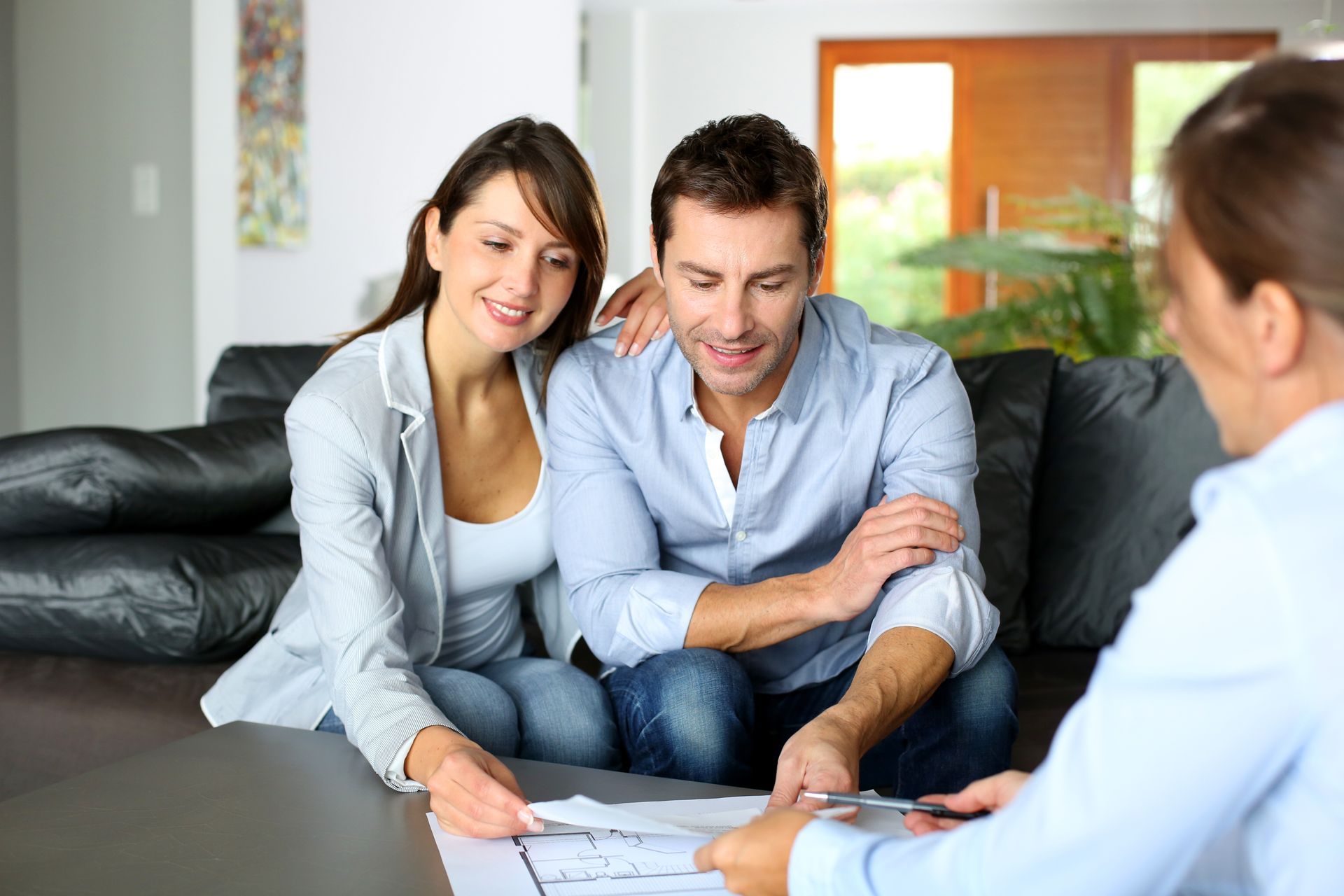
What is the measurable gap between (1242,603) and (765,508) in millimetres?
893

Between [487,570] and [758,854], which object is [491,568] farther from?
[758,854]

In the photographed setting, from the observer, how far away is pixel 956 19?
639cm

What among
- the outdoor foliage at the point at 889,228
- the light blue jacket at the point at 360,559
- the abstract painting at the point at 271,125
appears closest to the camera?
the light blue jacket at the point at 360,559

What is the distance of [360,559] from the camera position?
129 cm

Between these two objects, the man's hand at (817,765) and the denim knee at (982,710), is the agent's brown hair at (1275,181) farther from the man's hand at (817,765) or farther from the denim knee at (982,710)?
the denim knee at (982,710)

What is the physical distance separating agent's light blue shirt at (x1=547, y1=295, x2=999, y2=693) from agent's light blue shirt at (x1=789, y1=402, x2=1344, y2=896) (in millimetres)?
758

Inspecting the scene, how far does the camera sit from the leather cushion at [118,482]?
5.50ft

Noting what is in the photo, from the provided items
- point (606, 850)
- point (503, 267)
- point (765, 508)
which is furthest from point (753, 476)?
point (606, 850)

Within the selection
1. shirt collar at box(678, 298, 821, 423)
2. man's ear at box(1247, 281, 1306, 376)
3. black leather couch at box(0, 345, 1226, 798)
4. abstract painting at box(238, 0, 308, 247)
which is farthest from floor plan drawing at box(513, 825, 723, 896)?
abstract painting at box(238, 0, 308, 247)

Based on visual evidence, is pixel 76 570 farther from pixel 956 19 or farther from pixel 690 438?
pixel 956 19

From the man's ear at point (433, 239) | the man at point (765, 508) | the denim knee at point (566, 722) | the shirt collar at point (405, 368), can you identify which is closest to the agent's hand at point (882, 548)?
the man at point (765, 508)

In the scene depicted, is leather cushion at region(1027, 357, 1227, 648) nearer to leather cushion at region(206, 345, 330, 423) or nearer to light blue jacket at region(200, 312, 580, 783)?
light blue jacket at region(200, 312, 580, 783)

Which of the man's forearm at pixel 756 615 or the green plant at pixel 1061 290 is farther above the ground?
the green plant at pixel 1061 290

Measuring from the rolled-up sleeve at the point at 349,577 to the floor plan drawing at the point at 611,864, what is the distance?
9.9 inches
